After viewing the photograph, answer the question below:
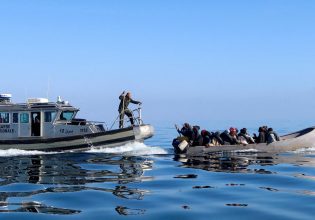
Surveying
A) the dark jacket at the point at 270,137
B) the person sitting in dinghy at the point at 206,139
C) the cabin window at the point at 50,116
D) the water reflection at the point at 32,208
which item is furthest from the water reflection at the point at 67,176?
the dark jacket at the point at 270,137

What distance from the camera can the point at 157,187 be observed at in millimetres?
14945

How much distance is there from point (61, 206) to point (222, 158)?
13.6 metres

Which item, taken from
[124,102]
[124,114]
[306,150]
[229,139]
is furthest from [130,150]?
[306,150]

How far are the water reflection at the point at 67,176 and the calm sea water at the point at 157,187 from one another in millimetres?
24

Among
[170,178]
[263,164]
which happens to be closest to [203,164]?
[263,164]

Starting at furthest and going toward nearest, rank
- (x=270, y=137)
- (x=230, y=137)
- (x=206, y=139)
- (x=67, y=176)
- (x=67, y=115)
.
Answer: (x=67, y=115) → (x=270, y=137) → (x=230, y=137) → (x=206, y=139) → (x=67, y=176)

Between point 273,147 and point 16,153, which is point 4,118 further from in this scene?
point 273,147

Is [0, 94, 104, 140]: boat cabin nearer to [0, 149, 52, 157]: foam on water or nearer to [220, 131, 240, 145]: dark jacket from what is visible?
[0, 149, 52, 157]: foam on water

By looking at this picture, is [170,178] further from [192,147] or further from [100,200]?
[192,147]

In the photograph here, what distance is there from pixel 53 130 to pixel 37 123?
109 cm

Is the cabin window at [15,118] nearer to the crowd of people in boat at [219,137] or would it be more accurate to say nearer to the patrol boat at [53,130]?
the patrol boat at [53,130]

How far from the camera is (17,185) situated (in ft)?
50.4

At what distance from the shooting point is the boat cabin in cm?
2772

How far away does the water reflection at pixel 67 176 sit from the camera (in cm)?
1274
